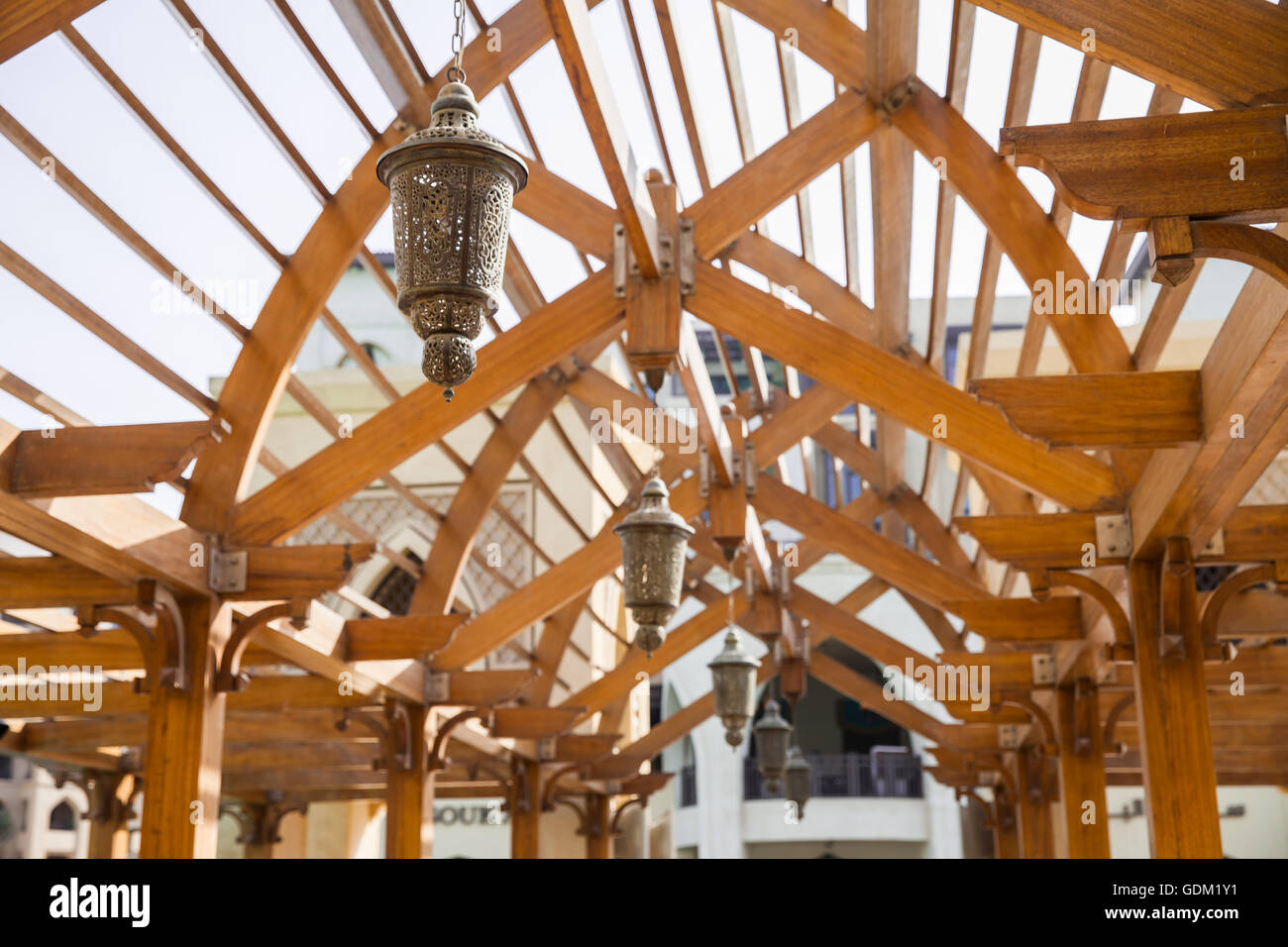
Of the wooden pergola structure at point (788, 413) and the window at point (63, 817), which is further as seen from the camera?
the window at point (63, 817)

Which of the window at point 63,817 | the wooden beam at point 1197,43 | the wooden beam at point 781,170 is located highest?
the wooden beam at point 781,170

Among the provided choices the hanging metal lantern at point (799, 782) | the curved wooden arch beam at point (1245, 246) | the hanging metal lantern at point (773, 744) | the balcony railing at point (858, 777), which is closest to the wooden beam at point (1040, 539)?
the curved wooden arch beam at point (1245, 246)

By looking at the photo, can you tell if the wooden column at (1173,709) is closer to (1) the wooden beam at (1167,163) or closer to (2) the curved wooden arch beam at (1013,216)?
(2) the curved wooden arch beam at (1013,216)

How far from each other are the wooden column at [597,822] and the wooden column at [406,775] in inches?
233

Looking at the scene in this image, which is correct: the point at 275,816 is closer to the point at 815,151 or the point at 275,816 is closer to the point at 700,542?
the point at 700,542

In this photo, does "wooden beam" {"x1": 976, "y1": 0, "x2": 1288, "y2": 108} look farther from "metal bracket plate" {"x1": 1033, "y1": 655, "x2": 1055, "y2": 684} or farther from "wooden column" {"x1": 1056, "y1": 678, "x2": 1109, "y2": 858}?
"metal bracket plate" {"x1": 1033, "y1": 655, "x2": 1055, "y2": 684}

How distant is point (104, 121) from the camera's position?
5691 millimetres

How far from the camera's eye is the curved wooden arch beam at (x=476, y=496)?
945cm

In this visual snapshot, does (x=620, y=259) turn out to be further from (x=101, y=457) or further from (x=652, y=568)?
(x=101, y=457)

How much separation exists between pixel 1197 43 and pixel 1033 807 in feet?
34.2

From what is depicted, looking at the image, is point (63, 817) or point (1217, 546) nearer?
point (1217, 546)

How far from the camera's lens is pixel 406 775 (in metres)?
9.62

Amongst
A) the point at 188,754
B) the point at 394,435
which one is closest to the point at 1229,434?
the point at 394,435
